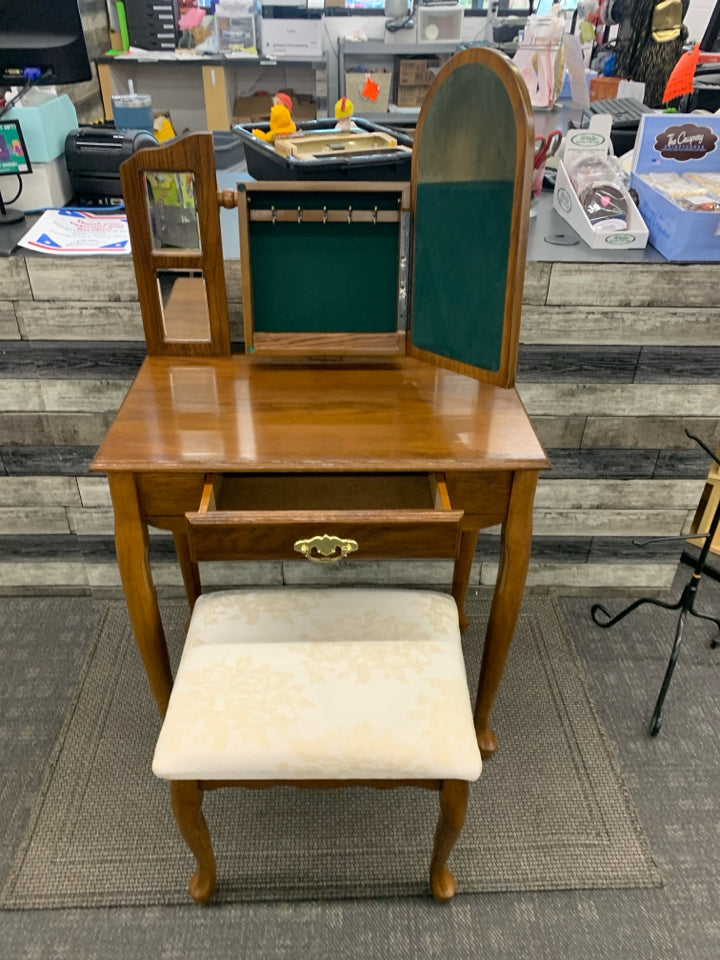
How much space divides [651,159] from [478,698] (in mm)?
1294

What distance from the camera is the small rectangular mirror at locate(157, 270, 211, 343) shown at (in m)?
1.40

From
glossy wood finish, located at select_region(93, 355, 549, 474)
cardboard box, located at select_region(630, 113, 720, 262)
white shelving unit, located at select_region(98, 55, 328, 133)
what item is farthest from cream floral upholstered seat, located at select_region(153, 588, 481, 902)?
white shelving unit, located at select_region(98, 55, 328, 133)

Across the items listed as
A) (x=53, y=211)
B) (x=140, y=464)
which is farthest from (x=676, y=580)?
(x=53, y=211)

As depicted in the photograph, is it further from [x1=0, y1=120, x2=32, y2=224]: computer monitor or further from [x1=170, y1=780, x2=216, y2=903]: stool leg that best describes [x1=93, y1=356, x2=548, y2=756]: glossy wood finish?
[x1=0, y1=120, x2=32, y2=224]: computer monitor

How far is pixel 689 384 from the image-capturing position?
1.65m

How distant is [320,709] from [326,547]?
0.24 m

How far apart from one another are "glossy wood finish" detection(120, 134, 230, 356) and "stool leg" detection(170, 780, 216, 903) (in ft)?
2.66

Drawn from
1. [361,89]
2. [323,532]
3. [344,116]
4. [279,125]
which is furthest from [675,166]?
[361,89]

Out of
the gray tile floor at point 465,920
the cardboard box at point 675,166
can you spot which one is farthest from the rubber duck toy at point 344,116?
the gray tile floor at point 465,920

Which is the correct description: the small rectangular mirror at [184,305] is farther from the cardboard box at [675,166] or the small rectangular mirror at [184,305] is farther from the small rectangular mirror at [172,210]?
the cardboard box at [675,166]

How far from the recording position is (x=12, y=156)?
1.53 meters

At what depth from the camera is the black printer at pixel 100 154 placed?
162cm

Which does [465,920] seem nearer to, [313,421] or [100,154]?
[313,421]

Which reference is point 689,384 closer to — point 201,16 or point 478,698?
point 478,698
